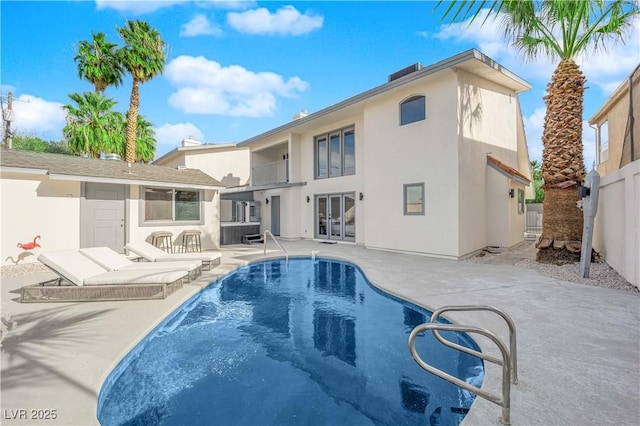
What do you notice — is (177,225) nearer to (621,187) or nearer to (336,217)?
(336,217)

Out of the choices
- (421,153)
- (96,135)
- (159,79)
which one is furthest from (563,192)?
(96,135)

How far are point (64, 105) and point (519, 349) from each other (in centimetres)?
2477

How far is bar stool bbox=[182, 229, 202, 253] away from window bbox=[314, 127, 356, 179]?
22.8ft

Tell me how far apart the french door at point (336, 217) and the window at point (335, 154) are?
1236mm

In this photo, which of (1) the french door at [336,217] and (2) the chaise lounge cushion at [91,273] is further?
(1) the french door at [336,217]

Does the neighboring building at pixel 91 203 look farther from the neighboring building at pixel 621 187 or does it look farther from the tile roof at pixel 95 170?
the neighboring building at pixel 621 187

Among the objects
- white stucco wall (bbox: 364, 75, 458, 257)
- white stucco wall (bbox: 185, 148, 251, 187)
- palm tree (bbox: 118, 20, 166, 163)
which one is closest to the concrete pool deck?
white stucco wall (bbox: 364, 75, 458, 257)

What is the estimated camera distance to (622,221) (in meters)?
7.23

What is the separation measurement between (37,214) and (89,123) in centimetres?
1205

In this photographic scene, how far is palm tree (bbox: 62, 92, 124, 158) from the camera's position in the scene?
18641mm

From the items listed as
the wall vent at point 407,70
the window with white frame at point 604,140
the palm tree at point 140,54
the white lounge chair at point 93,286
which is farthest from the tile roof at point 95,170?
the window with white frame at point 604,140

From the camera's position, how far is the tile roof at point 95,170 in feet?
31.8

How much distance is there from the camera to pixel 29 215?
31.6ft

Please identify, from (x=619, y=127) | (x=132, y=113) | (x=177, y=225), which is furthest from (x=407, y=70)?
(x=132, y=113)
